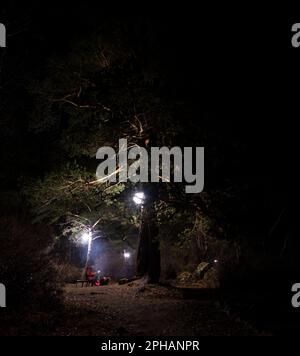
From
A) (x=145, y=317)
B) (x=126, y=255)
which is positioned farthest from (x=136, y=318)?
(x=126, y=255)

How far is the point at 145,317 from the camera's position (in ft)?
32.5

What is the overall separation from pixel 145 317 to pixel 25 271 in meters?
3.11

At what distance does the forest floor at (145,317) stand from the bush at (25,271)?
669 millimetres

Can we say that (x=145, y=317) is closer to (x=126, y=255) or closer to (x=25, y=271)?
(x=25, y=271)

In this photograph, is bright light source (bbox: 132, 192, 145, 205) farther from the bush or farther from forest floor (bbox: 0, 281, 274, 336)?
the bush

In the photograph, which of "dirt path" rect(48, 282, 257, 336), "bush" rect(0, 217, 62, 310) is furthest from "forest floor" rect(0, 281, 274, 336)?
"bush" rect(0, 217, 62, 310)

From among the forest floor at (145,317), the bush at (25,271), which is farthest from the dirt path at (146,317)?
the bush at (25,271)

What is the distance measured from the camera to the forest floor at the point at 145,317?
8.37 metres

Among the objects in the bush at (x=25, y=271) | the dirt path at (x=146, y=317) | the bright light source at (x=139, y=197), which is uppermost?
the bright light source at (x=139, y=197)

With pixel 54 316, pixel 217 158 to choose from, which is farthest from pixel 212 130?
pixel 54 316

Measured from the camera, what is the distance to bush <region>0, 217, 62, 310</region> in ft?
29.1

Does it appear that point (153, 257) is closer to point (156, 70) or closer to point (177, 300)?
point (177, 300)

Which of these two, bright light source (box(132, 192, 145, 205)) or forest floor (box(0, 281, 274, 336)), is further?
bright light source (box(132, 192, 145, 205))

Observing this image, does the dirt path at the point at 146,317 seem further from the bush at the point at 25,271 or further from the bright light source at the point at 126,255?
the bright light source at the point at 126,255
